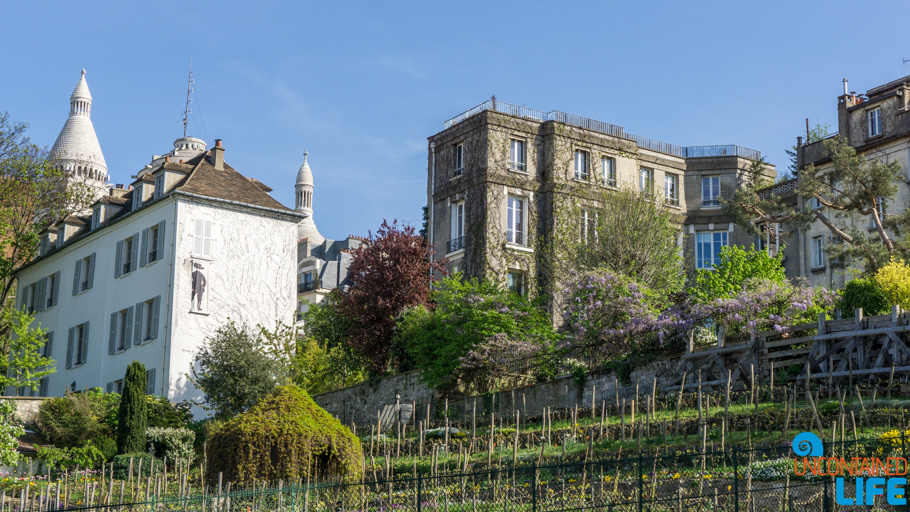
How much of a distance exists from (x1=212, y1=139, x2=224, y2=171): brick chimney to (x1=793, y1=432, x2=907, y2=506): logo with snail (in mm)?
A: 30002

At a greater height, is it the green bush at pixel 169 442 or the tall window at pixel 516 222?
the tall window at pixel 516 222

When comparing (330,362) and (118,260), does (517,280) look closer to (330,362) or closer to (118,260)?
(330,362)

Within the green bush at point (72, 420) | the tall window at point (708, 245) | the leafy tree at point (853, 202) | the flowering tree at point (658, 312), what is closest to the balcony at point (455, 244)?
the flowering tree at point (658, 312)

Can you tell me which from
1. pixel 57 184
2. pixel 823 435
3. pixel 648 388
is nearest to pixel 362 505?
pixel 823 435

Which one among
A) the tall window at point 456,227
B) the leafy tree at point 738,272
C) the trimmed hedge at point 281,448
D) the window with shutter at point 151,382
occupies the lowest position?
the trimmed hedge at point 281,448

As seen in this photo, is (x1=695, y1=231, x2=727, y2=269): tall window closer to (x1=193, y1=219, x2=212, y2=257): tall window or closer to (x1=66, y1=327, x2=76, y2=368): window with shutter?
(x1=193, y1=219, x2=212, y2=257): tall window

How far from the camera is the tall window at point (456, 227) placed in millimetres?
43406

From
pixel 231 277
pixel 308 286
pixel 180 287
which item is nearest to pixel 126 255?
pixel 180 287

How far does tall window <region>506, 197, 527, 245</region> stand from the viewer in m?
42.6

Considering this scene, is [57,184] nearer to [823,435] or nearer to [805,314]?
[805,314]

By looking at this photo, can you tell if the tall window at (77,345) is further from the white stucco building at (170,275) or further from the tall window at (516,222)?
the tall window at (516,222)

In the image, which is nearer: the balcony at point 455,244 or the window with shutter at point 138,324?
the window with shutter at point 138,324

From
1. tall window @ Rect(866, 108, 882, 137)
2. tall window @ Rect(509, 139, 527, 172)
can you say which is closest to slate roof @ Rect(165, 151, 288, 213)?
tall window @ Rect(509, 139, 527, 172)

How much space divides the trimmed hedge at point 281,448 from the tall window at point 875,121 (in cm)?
2888
